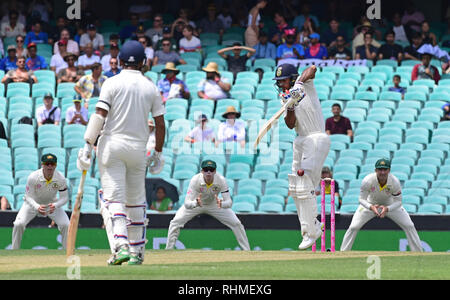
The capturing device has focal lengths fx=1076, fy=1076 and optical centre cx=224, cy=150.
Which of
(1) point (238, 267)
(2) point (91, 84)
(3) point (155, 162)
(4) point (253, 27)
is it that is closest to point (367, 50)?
(4) point (253, 27)

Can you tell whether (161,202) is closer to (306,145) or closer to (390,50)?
(306,145)

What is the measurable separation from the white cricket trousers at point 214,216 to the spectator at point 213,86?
4.66 m

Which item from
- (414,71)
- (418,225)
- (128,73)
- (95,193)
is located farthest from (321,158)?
(414,71)

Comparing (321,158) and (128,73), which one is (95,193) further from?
(128,73)

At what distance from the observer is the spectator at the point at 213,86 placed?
71.1 feet

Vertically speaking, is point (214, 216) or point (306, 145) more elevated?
point (306, 145)

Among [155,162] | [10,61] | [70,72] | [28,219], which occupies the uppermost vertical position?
[10,61]

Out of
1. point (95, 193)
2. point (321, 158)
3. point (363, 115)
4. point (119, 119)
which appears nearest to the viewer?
point (119, 119)

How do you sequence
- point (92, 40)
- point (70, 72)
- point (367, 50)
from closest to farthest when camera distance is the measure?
point (70, 72)
point (367, 50)
point (92, 40)

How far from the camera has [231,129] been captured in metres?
19.7

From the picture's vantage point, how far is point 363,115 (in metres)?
20.9

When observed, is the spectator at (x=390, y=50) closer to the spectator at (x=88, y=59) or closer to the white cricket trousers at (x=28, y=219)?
the spectator at (x=88, y=59)

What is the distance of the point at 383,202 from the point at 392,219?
30 centimetres
